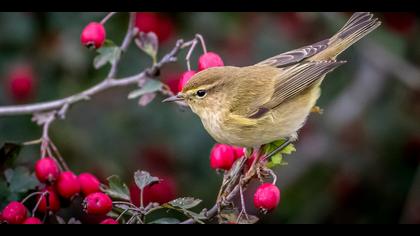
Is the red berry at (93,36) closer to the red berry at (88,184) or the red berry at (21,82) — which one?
the red berry at (88,184)

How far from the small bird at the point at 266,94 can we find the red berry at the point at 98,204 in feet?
2.62

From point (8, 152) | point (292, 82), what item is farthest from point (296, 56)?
point (8, 152)

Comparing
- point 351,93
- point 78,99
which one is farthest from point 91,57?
point 351,93

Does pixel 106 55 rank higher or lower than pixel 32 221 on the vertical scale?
higher

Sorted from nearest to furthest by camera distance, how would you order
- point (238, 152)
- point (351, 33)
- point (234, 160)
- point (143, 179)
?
1. point (143, 179)
2. point (234, 160)
3. point (238, 152)
4. point (351, 33)

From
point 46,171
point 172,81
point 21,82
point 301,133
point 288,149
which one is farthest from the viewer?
point 301,133

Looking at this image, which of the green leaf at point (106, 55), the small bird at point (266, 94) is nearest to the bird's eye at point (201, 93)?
the small bird at point (266, 94)

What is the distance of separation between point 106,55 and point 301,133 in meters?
2.99

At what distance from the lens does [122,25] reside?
534 centimetres

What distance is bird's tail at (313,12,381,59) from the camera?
14.9 feet

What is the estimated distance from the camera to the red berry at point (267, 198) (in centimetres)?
343

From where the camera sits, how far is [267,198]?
3436mm

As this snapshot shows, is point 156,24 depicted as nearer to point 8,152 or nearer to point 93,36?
point 93,36
